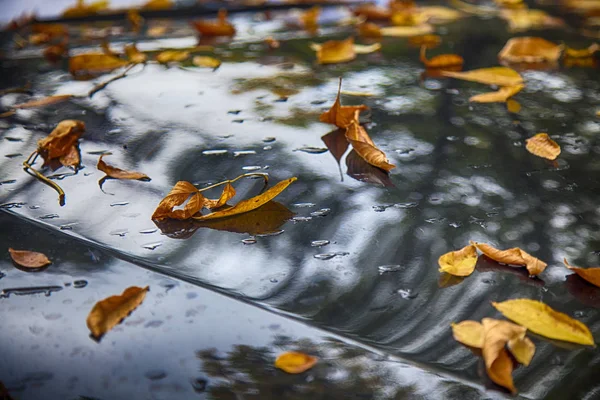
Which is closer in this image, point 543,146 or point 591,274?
point 591,274

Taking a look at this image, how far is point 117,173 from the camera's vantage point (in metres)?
1.30

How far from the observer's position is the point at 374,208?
3.89 feet

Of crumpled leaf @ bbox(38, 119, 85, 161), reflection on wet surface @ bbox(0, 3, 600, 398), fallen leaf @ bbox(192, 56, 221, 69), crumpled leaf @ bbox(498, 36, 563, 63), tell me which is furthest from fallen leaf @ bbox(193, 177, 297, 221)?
crumpled leaf @ bbox(498, 36, 563, 63)

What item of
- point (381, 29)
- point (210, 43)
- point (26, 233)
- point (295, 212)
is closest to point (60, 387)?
point (26, 233)

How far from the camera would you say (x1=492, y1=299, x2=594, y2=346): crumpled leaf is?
2.93 feet

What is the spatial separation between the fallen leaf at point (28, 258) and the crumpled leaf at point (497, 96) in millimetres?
1178

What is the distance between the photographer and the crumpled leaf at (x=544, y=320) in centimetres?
89

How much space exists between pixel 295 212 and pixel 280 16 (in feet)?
5.38

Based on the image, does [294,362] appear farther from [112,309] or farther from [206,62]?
[206,62]

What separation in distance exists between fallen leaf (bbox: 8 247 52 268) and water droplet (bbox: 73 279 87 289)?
8 cm

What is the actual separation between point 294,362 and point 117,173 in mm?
656

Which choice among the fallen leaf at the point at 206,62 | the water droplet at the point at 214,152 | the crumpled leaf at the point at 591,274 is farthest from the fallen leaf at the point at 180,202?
the fallen leaf at the point at 206,62

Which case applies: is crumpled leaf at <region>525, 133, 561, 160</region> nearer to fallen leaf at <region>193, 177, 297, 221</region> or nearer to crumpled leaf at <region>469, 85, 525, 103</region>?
crumpled leaf at <region>469, 85, 525, 103</region>

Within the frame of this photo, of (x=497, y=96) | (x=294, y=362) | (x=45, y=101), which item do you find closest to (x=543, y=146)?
(x=497, y=96)
